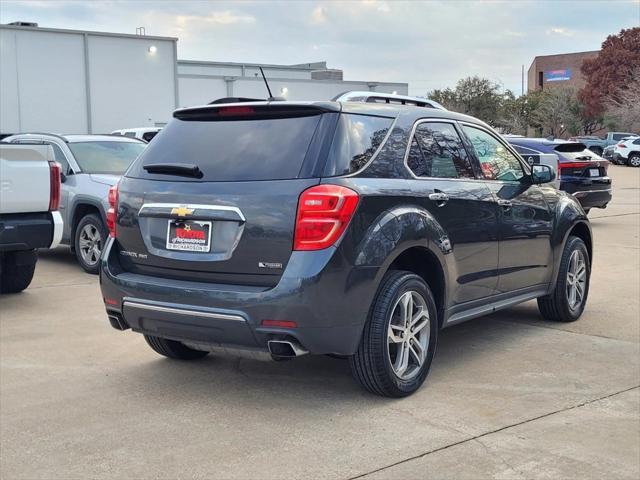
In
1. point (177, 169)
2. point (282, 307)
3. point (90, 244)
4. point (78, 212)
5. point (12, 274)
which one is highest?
point (177, 169)

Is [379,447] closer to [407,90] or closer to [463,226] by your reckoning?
[463,226]

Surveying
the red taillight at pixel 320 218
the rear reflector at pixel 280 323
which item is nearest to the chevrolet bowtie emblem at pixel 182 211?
the red taillight at pixel 320 218

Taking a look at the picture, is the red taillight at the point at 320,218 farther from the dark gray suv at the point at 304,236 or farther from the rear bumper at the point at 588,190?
the rear bumper at the point at 588,190

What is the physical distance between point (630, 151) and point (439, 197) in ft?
128

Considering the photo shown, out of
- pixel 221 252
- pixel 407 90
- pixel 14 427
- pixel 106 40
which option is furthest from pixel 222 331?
pixel 407 90

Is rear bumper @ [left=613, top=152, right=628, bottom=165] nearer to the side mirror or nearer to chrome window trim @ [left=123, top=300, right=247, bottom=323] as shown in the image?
the side mirror

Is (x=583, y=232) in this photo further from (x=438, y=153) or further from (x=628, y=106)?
(x=628, y=106)

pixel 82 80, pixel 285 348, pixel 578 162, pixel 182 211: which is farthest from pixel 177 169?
pixel 82 80

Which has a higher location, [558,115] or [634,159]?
[558,115]

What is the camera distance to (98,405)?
16.1 feet

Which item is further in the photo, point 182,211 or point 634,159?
point 634,159

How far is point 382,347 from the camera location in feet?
15.3

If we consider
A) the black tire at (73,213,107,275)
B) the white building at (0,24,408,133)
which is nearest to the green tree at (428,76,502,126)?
the white building at (0,24,408,133)

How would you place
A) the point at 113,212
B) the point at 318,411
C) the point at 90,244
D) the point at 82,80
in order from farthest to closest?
1. the point at 82,80
2. the point at 90,244
3. the point at 113,212
4. the point at 318,411
